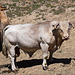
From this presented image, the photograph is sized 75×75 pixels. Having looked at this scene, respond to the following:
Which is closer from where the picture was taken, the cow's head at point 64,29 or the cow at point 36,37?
the cow's head at point 64,29

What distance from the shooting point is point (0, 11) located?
1069 cm

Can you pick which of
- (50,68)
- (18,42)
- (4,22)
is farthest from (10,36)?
(4,22)

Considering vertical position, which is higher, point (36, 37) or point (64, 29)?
point (64, 29)

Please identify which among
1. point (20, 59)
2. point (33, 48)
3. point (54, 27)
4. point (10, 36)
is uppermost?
point (54, 27)

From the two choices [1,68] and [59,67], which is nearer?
[59,67]

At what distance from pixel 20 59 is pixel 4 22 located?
2.33 m

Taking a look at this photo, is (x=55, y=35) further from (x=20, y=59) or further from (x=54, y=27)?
(x=20, y=59)

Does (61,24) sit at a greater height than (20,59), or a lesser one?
greater

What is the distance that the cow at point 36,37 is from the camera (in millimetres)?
6555

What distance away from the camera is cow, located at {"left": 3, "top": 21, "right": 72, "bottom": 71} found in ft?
21.5

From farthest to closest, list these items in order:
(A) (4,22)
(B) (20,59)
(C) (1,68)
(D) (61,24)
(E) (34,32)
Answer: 1. (A) (4,22)
2. (B) (20,59)
3. (C) (1,68)
4. (E) (34,32)
5. (D) (61,24)

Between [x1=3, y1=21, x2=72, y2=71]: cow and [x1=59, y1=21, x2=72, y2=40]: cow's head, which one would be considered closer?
[x1=59, y1=21, x2=72, y2=40]: cow's head

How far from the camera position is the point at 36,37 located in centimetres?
674

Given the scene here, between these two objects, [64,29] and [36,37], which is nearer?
[64,29]
